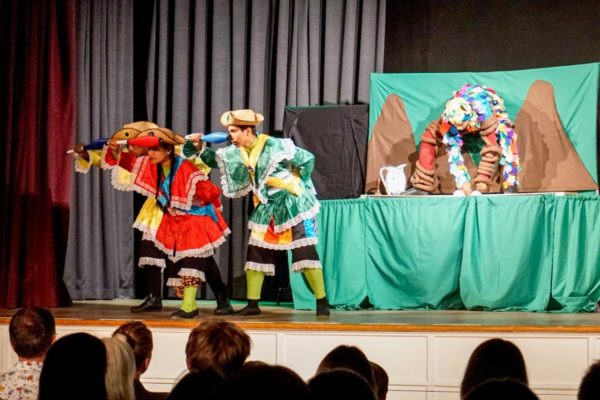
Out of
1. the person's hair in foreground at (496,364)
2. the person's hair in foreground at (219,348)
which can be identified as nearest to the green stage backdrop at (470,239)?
the person's hair in foreground at (219,348)

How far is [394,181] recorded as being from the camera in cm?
656

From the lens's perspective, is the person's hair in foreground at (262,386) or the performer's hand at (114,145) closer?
the person's hair in foreground at (262,386)

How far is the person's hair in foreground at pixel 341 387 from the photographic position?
176cm

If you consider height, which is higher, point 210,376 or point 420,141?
point 420,141

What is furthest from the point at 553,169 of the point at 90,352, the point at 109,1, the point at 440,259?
the point at 90,352

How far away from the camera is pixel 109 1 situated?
729 cm

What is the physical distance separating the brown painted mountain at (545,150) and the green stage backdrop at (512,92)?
0.18 feet

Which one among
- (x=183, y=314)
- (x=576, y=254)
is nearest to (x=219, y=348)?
(x=183, y=314)

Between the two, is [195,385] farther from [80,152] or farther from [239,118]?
[80,152]

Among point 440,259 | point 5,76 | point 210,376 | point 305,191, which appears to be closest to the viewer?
point 210,376

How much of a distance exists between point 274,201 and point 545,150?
2.16 metres

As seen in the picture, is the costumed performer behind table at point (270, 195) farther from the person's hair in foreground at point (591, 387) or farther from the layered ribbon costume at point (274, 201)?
the person's hair in foreground at point (591, 387)

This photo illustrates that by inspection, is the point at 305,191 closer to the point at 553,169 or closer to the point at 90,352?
the point at 553,169

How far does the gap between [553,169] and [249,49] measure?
8.47 feet
